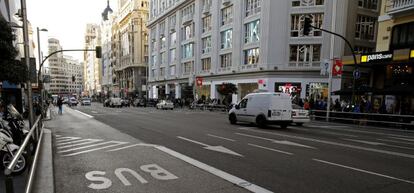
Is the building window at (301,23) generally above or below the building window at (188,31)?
below

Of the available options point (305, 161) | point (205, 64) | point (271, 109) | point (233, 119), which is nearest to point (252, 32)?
point (205, 64)

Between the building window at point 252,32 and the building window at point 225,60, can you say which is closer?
the building window at point 252,32

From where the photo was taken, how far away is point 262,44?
126ft

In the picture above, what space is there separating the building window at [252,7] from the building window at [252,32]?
4.37 ft

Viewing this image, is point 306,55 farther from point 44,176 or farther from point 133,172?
point 44,176

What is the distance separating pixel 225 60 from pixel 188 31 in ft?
51.0

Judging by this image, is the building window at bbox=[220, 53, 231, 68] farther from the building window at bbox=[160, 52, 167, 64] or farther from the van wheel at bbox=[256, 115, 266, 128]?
the van wheel at bbox=[256, 115, 266, 128]

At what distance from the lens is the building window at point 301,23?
36969mm

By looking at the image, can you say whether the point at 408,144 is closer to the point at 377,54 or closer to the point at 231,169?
the point at 231,169

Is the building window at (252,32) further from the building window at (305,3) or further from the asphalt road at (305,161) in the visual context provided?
the asphalt road at (305,161)

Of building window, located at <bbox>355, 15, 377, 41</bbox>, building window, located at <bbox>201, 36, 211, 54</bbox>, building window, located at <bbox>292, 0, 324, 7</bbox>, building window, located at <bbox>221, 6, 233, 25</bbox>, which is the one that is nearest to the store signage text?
building window, located at <bbox>292, 0, 324, 7</bbox>

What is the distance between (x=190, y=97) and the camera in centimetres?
5344

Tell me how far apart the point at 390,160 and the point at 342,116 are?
563 inches

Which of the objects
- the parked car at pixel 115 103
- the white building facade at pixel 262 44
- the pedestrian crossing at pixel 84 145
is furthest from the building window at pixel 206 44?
the pedestrian crossing at pixel 84 145
